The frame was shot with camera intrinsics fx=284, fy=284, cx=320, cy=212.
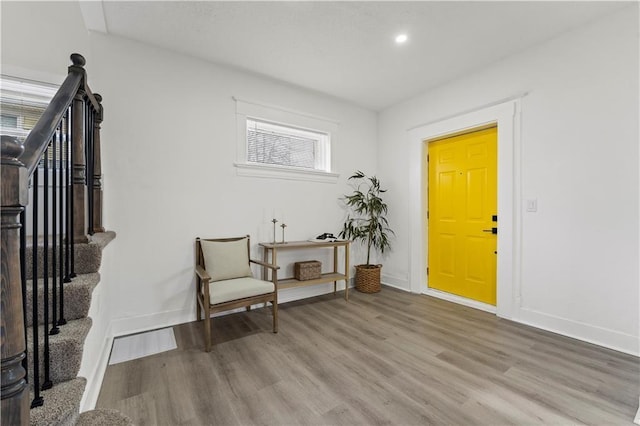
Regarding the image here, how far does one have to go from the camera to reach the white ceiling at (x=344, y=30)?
2.31m

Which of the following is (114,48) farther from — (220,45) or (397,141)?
(397,141)

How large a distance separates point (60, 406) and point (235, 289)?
5.12ft

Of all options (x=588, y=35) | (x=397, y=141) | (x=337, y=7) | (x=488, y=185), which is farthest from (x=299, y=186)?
(x=588, y=35)

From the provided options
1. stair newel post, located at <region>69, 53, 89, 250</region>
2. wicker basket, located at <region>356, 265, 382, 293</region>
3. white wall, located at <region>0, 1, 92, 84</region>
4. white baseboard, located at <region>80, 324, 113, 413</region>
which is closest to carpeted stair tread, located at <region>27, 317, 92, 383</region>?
white baseboard, located at <region>80, 324, 113, 413</region>

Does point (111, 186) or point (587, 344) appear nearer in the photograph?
point (587, 344)

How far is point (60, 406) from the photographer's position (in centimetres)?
98

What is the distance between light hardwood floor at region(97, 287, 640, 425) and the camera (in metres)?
1.63

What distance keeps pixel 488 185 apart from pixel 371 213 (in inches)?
60.3

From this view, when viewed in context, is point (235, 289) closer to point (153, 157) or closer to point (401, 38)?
point (153, 157)

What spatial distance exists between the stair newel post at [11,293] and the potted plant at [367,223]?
3.59 metres

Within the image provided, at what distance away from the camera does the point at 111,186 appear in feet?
8.64

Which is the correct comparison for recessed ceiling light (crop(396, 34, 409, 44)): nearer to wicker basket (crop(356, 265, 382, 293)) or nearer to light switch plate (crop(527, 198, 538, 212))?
light switch plate (crop(527, 198, 538, 212))

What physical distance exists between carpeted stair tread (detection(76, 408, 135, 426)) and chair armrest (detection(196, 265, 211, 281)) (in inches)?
48.0

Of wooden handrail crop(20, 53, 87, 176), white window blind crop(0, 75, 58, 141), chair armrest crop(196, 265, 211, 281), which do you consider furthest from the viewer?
chair armrest crop(196, 265, 211, 281)
